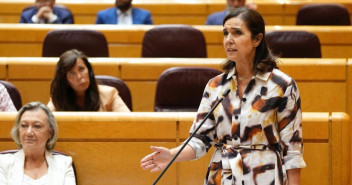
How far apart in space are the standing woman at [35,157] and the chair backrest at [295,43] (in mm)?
757

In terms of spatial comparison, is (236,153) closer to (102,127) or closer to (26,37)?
(102,127)

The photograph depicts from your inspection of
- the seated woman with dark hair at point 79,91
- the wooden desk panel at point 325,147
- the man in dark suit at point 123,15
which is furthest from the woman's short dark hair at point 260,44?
the man in dark suit at point 123,15

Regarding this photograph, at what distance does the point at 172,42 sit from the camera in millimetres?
1754

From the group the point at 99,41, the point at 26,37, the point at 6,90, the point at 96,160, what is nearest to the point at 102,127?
the point at 96,160

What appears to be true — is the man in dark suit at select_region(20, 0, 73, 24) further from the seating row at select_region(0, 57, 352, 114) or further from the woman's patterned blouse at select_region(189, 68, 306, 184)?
the woman's patterned blouse at select_region(189, 68, 306, 184)

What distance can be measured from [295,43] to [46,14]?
76cm

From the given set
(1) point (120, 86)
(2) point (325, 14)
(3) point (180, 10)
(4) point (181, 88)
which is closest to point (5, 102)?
(1) point (120, 86)

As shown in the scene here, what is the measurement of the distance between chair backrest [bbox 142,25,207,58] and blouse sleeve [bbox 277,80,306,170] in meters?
0.99

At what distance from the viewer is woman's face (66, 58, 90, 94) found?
4.56ft

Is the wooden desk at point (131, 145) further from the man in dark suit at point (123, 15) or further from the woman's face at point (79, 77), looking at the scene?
the man in dark suit at point (123, 15)

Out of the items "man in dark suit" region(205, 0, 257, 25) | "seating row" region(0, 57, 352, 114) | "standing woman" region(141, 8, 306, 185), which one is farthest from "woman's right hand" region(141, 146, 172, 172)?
"man in dark suit" region(205, 0, 257, 25)

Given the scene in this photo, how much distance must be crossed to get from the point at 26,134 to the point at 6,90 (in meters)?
0.29

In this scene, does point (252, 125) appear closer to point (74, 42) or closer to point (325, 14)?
point (74, 42)

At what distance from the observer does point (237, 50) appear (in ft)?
2.51
